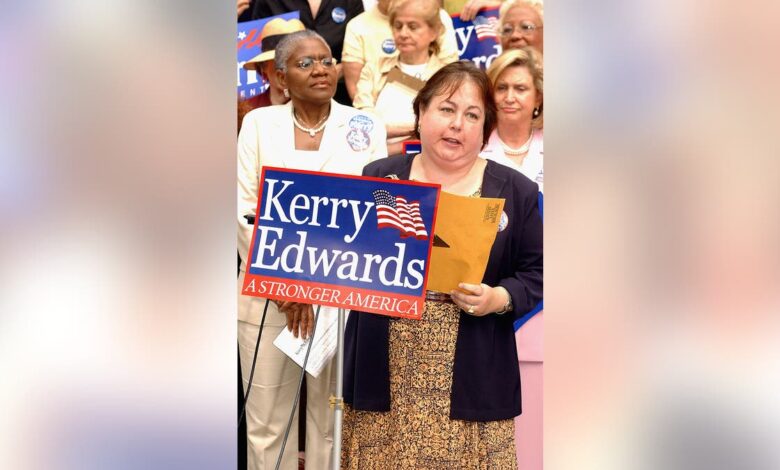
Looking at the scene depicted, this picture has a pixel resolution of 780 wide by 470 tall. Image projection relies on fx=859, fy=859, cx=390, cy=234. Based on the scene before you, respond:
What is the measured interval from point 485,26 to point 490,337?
1315 mm

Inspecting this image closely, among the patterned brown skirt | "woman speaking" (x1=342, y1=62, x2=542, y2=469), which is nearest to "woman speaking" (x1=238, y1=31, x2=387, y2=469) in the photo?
"woman speaking" (x1=342, y1=62, x2=542, y2=469)

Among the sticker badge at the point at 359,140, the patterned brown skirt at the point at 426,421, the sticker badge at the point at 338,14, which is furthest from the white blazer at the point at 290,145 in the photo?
the patterned brown skirt at the point at 426,421

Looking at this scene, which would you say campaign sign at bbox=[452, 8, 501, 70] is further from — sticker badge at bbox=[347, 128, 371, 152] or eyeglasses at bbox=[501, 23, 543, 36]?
sticker badge at bbox=[347, 128, 371, 152]

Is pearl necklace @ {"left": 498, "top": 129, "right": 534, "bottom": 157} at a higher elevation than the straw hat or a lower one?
lower

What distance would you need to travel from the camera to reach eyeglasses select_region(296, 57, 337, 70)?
12.1 feet

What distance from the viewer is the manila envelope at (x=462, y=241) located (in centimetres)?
330

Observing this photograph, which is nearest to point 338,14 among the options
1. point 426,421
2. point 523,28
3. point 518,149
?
point 523,28

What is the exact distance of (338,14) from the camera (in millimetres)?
3730

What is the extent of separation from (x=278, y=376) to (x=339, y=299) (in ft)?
2.40

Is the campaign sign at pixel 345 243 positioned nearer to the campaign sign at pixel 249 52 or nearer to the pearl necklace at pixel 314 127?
the pearl necklace at pixel 314 127

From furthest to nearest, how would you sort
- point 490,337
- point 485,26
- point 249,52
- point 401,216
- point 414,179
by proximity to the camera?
point 249,52 < point 485,26 < point 414,179 < point 490,337 < point 401,216

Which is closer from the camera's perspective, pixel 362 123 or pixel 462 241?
pixel 462 241

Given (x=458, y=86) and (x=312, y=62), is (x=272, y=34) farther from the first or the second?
(x=458, y=86)

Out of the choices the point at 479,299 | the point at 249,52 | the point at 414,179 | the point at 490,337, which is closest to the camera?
the point at 479,299
